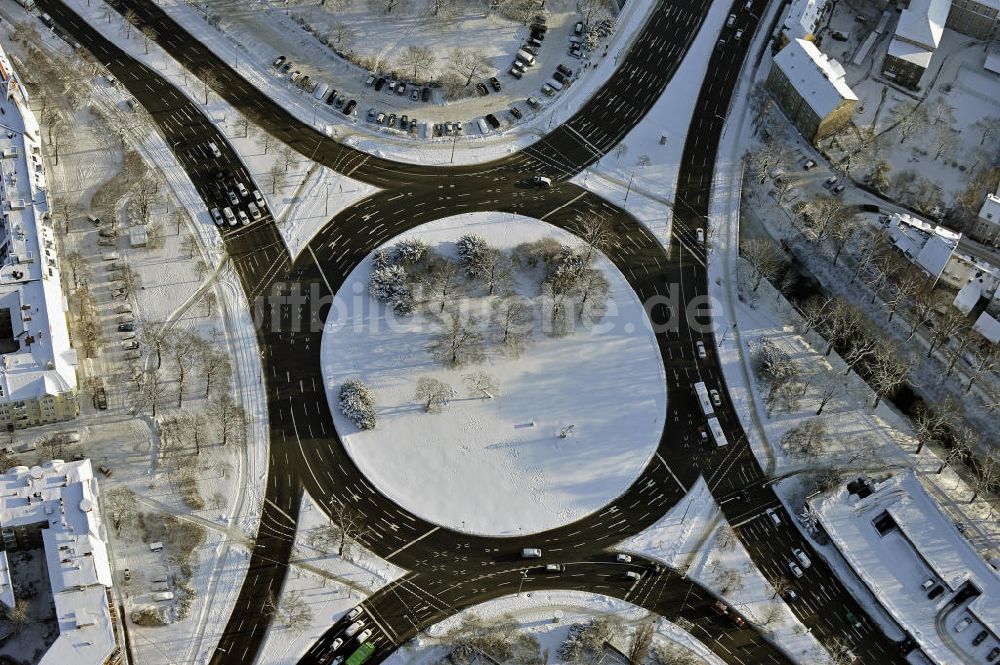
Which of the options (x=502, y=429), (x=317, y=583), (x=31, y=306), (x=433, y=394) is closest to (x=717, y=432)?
(x=502, y=429)

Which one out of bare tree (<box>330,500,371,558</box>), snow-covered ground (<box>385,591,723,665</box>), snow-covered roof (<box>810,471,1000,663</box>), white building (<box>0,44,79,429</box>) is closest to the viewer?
snow-covered ground (<box>385,591,723,665</box>)

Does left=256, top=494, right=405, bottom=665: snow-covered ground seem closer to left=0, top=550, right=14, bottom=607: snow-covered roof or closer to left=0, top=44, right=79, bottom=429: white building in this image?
left=0, top=550, right=14, bottom=607: snow-covered roof

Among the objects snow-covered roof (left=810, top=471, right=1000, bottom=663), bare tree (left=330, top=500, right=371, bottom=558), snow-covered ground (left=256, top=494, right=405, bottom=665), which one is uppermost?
bare tree (left=330, top=500, right=371, bottom=558)

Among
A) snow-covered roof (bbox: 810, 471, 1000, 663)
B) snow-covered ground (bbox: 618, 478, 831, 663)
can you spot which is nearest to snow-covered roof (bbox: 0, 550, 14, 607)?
snow-covered ground (bbox: 618, 478, 831, 663)

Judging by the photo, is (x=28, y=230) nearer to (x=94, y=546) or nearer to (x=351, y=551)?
(x=94, y=546)

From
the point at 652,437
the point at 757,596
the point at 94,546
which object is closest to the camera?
the point at 94,546

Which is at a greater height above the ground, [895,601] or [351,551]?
[351,551]

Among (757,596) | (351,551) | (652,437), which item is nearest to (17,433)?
(351,551)
